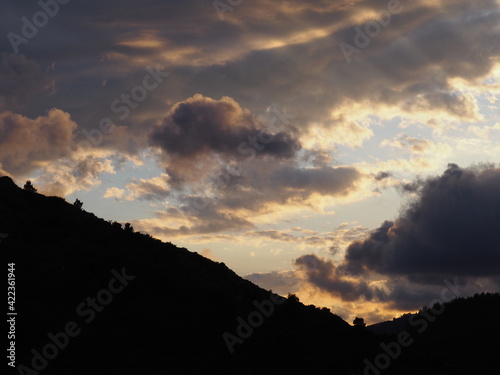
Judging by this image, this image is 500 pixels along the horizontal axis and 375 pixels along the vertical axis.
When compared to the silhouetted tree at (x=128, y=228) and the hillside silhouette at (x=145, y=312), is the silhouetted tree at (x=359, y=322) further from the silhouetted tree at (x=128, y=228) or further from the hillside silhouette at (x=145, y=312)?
the silhouetted tree at (x=128, y=228)

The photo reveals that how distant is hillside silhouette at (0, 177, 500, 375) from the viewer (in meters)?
40.2

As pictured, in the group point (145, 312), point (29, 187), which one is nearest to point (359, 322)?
point (145, 312)

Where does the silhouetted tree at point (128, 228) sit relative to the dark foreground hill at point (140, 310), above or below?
above

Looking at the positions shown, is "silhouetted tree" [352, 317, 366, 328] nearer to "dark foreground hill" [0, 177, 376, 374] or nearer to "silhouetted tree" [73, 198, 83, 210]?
"dark foreground hill" [0, 177, 376, 374]

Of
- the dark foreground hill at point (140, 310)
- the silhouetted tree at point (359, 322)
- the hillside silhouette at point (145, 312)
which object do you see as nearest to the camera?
the dark foreground hill at point (140, 310)

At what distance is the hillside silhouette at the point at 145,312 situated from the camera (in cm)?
4022

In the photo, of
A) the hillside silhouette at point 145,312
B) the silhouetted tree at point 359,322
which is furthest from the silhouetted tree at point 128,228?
the silhouetted tree at point 359,322

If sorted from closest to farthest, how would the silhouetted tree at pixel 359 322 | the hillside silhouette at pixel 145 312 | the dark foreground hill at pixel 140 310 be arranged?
the dark foreground hill at pixel 140 310 < the hillside silhouette at pixel 145 312 < the silhouetted tree at pixel 359 322

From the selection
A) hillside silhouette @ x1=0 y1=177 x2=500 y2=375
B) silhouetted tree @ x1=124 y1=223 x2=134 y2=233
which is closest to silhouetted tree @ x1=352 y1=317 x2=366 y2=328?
hillside silhouette @ x1=0 y1=177 x2=500 y2=375

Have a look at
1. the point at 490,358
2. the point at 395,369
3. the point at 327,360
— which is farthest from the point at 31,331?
the point at 490,358

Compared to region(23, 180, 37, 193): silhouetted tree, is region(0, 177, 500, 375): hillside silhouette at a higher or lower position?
lower

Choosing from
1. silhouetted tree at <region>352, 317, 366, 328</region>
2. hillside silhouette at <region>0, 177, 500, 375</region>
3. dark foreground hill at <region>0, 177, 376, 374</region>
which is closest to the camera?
dark foreground hill at <region>0, 177, 376, 374</region>

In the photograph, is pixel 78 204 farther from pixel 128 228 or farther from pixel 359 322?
pixel 359 322

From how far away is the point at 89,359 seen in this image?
37719 millimetres
